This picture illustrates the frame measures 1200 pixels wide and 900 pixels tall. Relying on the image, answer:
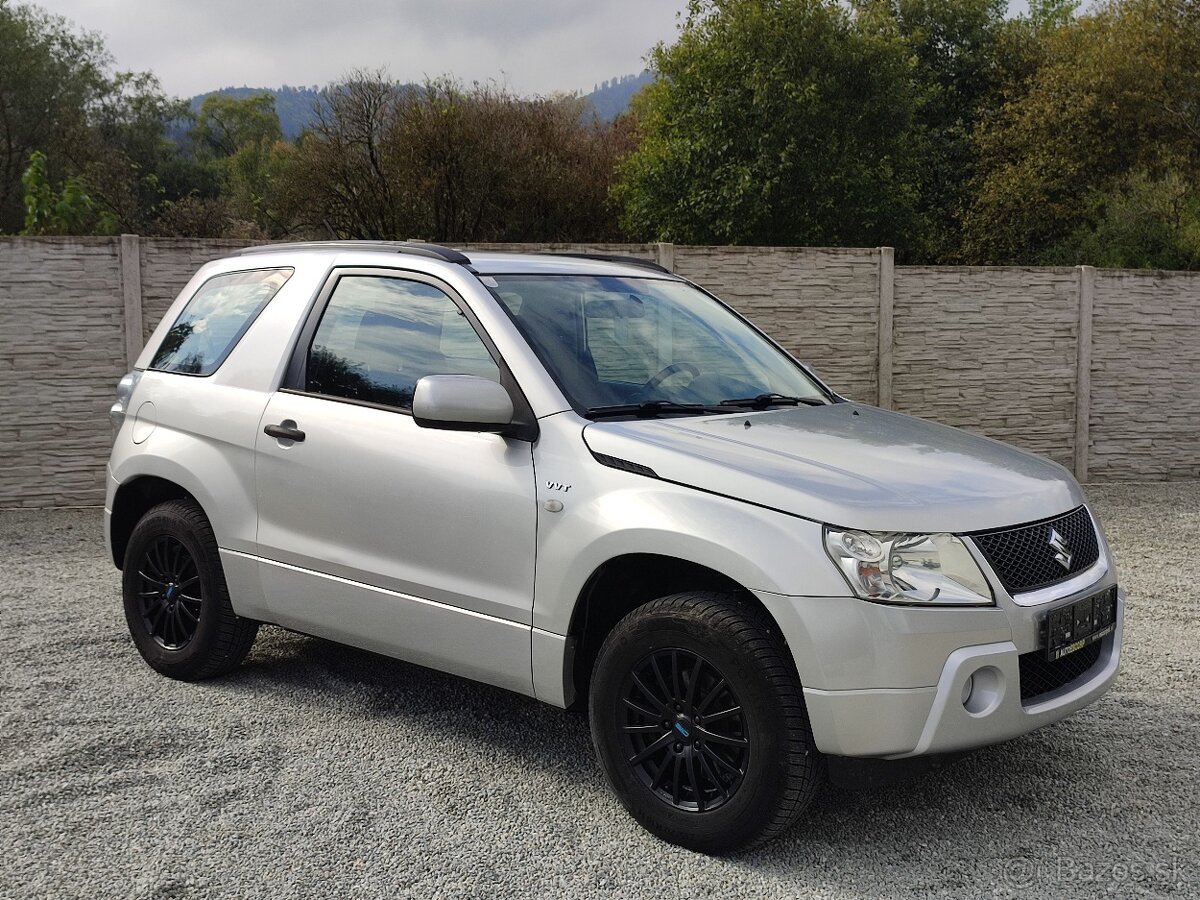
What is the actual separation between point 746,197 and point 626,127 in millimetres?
15878

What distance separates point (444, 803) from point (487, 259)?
2024mm

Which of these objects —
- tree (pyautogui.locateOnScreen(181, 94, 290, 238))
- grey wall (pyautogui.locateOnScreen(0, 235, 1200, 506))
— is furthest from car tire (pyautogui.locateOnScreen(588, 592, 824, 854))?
tree (pyautogui.locateOnScreen(181, 94, 290, 238))

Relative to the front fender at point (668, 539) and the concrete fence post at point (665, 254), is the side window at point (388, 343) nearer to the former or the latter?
the front fender at point (668, 539)

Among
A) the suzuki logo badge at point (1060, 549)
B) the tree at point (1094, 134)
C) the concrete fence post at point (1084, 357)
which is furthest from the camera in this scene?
the tree at point (1094, 134)

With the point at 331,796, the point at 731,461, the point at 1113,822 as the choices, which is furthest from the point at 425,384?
the point at 1113,822

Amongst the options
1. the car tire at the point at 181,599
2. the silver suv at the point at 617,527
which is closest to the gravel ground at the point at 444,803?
the car tire at the point at 181,599

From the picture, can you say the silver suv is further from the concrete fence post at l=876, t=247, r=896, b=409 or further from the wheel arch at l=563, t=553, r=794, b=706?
the concrete fence post at l=876, t=247, r=896, b=409

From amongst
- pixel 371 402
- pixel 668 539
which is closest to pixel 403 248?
pixel 371 402

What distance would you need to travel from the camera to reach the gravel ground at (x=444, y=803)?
3.39 meters

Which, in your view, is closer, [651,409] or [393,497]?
[651,409]

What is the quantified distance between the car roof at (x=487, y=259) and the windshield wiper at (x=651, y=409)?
80cm

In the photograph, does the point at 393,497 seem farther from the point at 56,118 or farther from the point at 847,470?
the point at 56,118

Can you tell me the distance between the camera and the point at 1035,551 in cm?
353

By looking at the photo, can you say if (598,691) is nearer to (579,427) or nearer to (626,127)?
(579,427)
